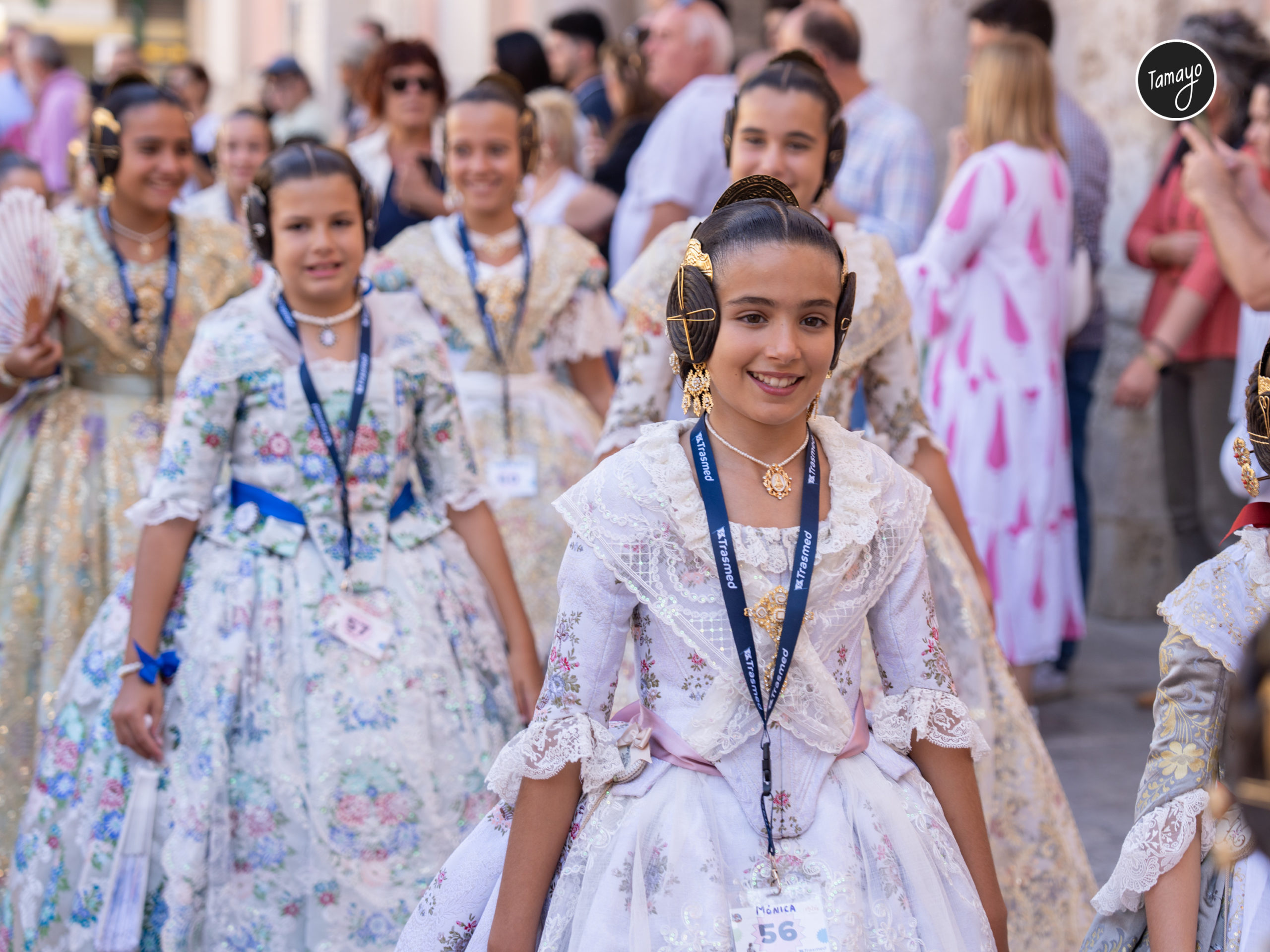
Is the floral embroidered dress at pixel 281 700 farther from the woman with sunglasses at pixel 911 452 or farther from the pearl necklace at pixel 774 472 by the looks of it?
the pearl necklace at pixel 774 472

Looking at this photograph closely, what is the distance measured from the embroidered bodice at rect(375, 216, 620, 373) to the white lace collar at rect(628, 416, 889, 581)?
2413mm

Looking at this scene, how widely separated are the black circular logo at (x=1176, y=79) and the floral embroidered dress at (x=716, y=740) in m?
0.72

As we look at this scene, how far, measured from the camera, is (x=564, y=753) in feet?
7.02

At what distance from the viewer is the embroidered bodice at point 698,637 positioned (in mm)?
2146

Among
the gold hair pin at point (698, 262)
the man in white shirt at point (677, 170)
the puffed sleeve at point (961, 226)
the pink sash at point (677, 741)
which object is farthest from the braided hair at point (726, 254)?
the man in white shirt at point (677, 170)

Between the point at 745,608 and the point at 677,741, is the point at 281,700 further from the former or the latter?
the point at 745,608

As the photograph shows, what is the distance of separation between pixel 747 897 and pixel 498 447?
2.70 m

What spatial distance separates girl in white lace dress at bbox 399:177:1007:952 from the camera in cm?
207

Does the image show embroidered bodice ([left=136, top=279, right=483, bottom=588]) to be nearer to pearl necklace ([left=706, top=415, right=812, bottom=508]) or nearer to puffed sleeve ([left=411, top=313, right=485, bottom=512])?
puffed sleeve ([left=411, top=313, right=485, bottom=512])

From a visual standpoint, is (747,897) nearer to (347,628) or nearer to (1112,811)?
(347,628)

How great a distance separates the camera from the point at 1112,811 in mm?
4465

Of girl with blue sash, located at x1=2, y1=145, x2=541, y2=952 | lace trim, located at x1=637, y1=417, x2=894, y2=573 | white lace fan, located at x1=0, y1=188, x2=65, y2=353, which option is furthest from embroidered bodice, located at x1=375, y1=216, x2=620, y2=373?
lace trim, located at x1=637, y1=417, x2=894, y2=573

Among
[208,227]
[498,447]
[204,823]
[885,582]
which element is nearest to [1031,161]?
[498,447]

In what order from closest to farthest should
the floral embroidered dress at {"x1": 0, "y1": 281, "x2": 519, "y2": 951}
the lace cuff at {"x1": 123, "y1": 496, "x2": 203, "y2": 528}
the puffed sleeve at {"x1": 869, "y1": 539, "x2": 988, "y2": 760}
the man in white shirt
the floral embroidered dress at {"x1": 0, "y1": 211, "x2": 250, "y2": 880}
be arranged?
the puffed sleeve at {"x1": 869, "y1": 539, "x2": 988, "y2": 760}, the floral embroidered dress at {"x1": 0, "y1": 281, "x2": 519, "y2": 951}, the lace cuff at {"x1": 123, "y1": 496, "x2": 203, "y2": 528}, the floral embroidered dress at {"x1": 0, "y1": 211, "x2": 250, "y2": 880}, the man in white shirt
